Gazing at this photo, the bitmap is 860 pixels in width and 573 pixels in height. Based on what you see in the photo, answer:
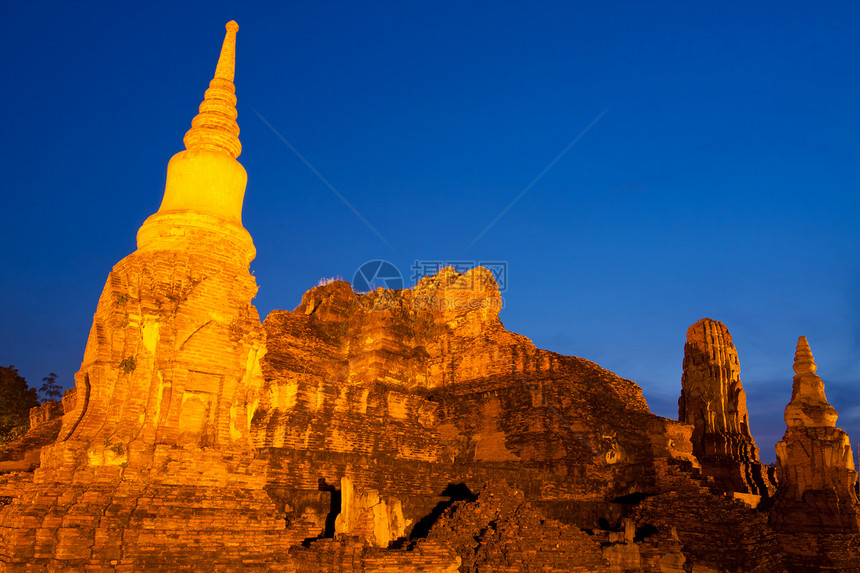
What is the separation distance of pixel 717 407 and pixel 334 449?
2442 centimetres

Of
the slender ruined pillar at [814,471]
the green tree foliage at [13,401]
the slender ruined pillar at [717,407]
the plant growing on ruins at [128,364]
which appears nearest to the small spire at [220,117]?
the plant growing on ruins at [128,364]

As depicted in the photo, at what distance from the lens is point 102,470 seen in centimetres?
918

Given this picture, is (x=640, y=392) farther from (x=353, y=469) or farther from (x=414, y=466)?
(x=353, y=469)

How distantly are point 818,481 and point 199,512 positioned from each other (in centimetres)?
1877

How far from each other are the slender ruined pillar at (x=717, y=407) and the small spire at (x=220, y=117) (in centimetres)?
2626

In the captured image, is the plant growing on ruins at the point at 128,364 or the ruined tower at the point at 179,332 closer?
the ruined tower at the point at 179,332

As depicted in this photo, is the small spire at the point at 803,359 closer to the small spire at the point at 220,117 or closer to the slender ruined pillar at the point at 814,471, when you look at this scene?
the slender ruined pillar at the point at 814,471

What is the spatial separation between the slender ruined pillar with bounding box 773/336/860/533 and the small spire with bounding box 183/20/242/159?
18.9m

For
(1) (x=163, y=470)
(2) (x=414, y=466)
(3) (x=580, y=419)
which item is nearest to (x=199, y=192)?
(1) (x=163, y=470)

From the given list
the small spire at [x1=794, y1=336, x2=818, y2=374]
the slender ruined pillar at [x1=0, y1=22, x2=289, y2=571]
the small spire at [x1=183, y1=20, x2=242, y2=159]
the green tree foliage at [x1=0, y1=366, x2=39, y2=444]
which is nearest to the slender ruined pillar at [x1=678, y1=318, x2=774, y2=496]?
the small spire at [x1=794, y1=336, x2=818, y2=374]

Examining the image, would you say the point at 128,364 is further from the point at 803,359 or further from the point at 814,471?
the point at 803,359

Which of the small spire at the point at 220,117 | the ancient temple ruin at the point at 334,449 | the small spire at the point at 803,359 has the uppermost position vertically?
the small spire at the point at 220,117

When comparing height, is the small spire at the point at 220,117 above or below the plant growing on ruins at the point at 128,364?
above

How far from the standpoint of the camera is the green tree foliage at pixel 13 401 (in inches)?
997
